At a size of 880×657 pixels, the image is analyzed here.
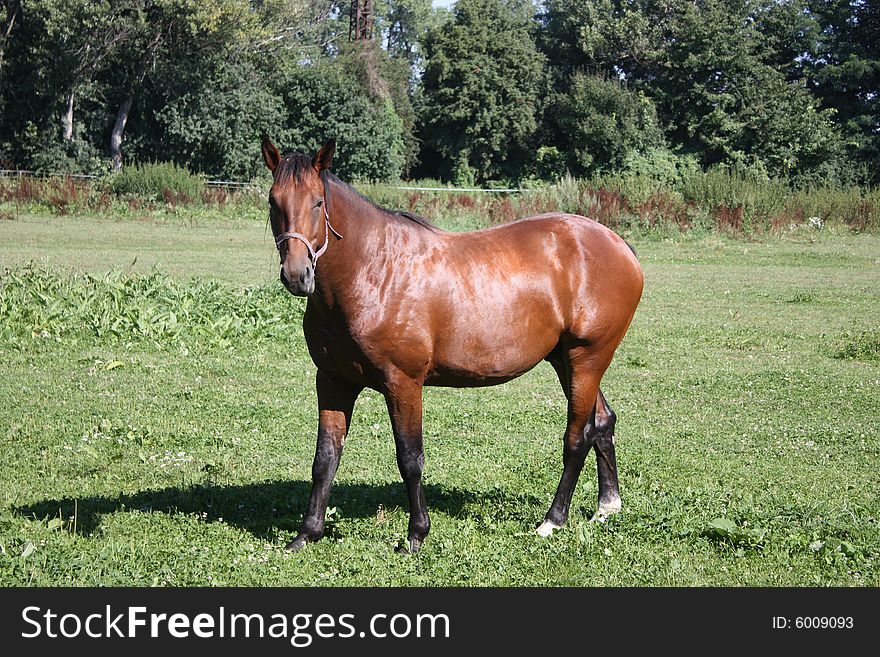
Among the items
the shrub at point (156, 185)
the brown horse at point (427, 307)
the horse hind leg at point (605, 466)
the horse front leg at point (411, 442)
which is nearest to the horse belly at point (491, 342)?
the brown horse at point (427, 307)

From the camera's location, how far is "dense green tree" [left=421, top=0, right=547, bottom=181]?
57.2 meters

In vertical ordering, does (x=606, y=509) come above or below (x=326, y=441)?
below

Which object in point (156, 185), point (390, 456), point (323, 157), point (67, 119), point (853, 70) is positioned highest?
point (853, 70)

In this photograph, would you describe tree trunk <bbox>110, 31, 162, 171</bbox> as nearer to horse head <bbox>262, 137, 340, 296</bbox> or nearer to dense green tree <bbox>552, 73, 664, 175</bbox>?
dense green tree <bbox>552, 73, 664, 175</bbox>

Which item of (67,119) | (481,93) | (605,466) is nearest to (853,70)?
(481,93)

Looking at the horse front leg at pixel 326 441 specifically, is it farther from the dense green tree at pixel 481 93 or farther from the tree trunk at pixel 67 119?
the dense green tree at pixel 481 93

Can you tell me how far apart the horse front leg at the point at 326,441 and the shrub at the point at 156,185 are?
2822cm

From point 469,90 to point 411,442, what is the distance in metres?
53.6

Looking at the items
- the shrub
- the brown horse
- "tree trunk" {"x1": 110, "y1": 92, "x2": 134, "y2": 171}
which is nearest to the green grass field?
the brown horse

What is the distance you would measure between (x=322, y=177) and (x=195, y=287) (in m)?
8.67

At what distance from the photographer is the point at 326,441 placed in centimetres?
573

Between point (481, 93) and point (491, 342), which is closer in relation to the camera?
point (491, 342)

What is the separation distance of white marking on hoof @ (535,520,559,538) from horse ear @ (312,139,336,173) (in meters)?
2.60

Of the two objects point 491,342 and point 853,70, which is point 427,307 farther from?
point 853,70
